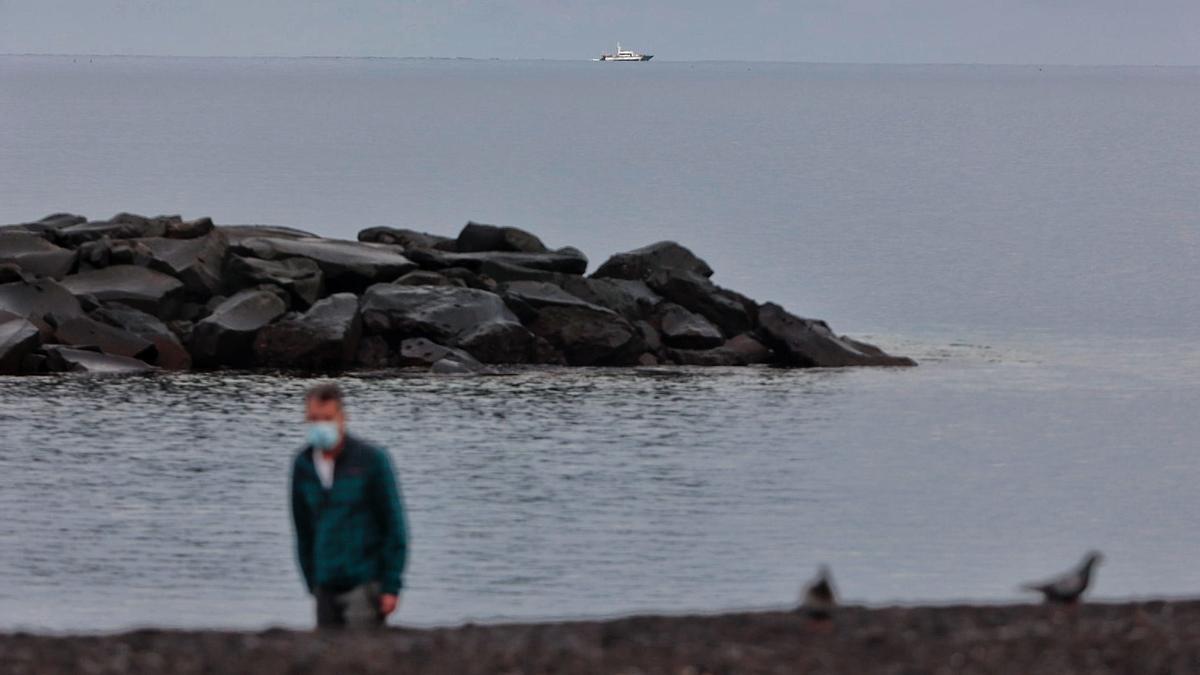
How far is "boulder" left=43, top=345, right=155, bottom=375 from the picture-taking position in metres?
42.2

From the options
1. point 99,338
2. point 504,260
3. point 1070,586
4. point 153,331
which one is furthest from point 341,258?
point 1070,586

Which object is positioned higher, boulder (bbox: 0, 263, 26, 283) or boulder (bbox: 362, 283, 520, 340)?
boulder (bbox: 0, 263, 26, 283)

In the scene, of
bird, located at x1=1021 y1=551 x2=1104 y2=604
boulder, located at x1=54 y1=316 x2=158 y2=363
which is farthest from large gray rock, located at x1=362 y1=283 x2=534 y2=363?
bird, located at x1=1021 y1=551 x2=1104 y2=604

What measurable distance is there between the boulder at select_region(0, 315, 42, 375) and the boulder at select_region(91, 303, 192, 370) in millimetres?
1967

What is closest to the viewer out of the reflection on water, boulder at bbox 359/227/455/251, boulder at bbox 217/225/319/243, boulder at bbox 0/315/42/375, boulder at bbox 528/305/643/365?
the reflection on water

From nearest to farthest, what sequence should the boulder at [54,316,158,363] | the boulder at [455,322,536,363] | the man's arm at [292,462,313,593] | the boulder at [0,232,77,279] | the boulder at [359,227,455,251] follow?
the man's arm at [292,462,313,593] < the boulder at [54,316,158,363] < the boulder at [455,322,536,363] < the boulder at [0,232,77,279] < the boulder at [359,227,455,251]

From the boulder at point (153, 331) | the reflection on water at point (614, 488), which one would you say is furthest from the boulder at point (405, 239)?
the reflection on water at point (614, 488)

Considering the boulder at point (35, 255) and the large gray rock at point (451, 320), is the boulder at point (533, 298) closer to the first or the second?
the large gray rock at point (451, 320)

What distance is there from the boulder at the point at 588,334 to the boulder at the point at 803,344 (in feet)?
10.5

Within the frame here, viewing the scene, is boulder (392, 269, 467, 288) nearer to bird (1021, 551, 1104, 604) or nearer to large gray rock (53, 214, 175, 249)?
large gray rock (53, 214, 175, 249)

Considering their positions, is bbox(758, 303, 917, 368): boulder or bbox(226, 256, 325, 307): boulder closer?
bbox(226, 256, 325, 307): boulder

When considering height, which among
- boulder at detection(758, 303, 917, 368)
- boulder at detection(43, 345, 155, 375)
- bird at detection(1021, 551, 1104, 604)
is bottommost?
bird at detection(1021, 551, 1104, 604)

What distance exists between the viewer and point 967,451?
124ft

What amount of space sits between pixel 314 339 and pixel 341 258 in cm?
423
